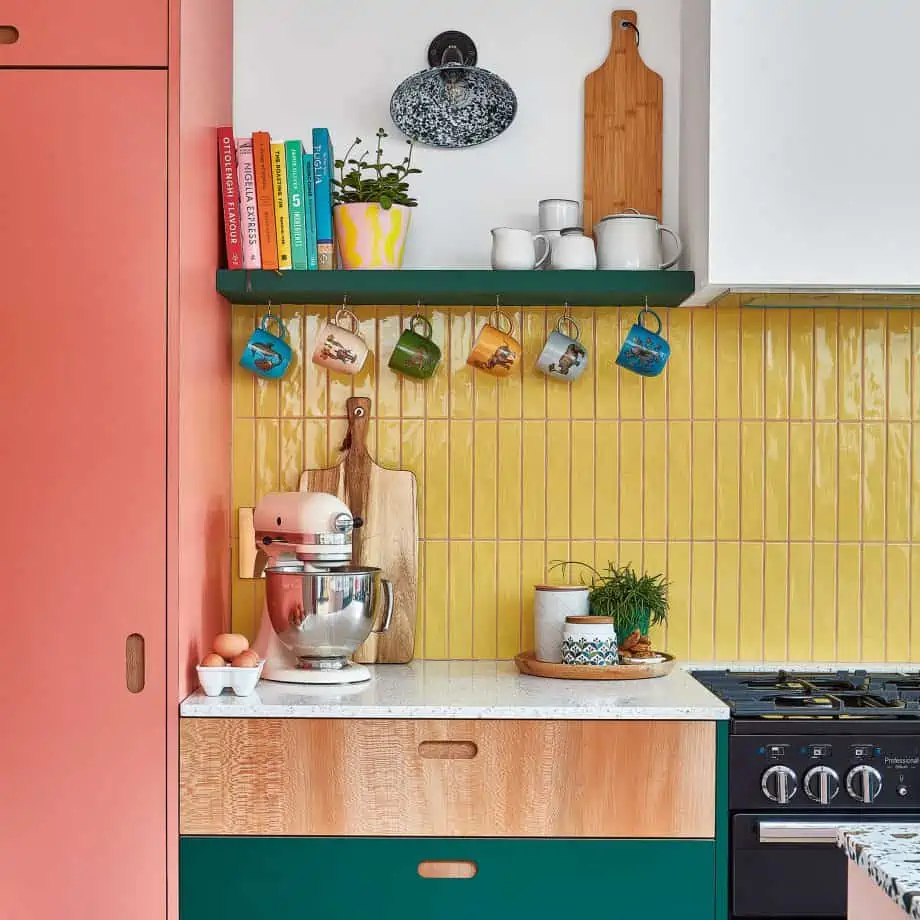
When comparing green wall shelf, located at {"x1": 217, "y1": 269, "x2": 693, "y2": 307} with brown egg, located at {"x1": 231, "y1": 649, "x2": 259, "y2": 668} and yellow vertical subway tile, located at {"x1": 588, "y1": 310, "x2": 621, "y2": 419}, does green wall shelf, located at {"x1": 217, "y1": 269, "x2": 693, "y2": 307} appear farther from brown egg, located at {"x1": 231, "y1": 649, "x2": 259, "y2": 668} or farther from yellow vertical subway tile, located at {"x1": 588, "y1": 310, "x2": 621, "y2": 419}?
brown egg, located at {"x1": 231, "y1": 649, "x2": 259, "y2": 668}

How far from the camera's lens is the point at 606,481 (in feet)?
8.73

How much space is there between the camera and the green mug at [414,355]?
255 cm

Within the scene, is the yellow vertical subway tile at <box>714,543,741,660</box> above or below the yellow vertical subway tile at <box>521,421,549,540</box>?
below

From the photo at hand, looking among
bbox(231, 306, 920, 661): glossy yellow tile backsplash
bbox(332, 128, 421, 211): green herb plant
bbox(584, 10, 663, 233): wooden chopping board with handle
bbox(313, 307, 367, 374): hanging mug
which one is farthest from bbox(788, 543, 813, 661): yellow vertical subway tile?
bbox(332, 128, 421, 211): green herb plant

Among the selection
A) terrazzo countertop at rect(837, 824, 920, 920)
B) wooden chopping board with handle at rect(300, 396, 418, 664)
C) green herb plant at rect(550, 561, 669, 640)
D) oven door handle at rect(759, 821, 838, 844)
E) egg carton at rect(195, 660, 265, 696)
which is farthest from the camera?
wooden chopping board with handle at rect(300, 396, 418, 664)

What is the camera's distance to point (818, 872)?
2.05m

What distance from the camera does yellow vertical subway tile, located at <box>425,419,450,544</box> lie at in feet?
8.71

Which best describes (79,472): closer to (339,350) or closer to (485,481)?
(339,350)

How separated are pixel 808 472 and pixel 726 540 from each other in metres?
0.25

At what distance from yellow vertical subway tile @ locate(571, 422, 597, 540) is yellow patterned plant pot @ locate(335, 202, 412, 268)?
594 millimetres

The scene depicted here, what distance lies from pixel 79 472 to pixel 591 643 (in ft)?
3.57

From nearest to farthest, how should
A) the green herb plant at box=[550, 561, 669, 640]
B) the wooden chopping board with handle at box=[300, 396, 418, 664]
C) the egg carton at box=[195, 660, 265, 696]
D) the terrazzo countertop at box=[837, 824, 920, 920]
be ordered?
the terrazzo countertop at box=[837, 824, 920, 920], the egg carton at box=[195, 660, 265, 696], the green herb plant at box=[550, 561, 669, 640], the wooden chopping board with handle at box=[300, 396, 418, 664]

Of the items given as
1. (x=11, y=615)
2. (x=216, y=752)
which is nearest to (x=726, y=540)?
(x=216, y=752)

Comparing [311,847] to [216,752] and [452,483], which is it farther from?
[452,483]
